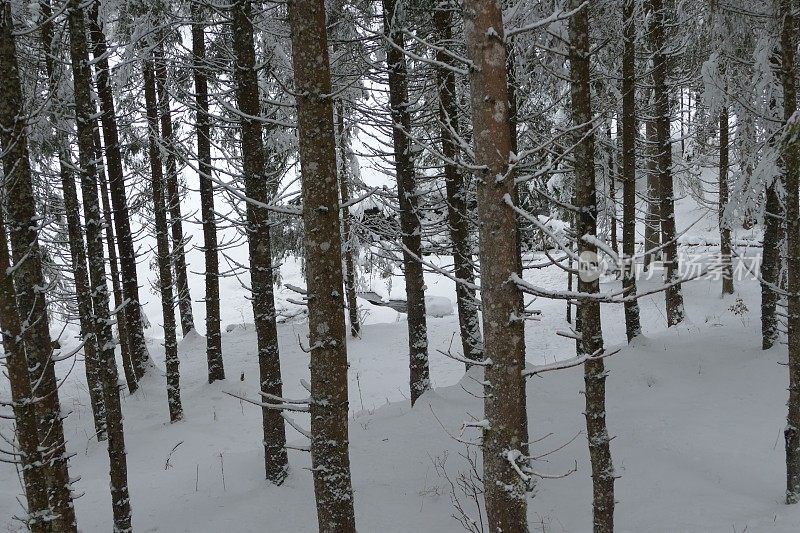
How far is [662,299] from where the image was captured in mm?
19797

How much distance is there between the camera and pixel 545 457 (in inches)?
301

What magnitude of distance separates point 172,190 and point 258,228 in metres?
9.82

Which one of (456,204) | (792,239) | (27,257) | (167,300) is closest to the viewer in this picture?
(27,257)

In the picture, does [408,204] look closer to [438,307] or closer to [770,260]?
[770,260]

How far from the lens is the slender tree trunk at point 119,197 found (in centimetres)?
995

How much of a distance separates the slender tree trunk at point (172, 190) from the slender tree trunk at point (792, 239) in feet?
27.8

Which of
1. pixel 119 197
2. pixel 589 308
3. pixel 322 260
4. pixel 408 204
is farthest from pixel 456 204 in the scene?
pixel 119 197

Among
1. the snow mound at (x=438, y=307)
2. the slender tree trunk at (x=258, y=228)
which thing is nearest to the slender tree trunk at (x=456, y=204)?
the slender tree trunk at (x=258, y=228)

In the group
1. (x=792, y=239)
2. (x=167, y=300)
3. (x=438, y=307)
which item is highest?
(x=792, y=239)

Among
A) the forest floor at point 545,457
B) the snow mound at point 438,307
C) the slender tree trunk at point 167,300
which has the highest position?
the slender tree trunk at point 167,300

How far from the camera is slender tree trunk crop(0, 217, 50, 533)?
15.2ft

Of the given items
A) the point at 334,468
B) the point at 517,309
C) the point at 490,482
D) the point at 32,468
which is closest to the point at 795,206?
the point at 517,309

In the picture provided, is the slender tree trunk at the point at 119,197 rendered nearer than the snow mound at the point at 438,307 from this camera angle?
Yes

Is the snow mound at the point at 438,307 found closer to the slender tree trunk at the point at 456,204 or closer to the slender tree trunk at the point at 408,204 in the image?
the slender tree trunk at the point at 456,204
